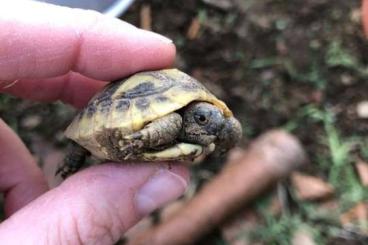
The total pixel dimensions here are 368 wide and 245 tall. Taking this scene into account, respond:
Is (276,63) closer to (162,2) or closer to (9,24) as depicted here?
(162,2)

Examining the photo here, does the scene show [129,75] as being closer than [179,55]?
Yes

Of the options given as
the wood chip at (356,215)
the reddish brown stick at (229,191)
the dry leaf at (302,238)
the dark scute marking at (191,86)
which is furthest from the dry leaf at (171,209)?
the dark scute marking at (191,86)

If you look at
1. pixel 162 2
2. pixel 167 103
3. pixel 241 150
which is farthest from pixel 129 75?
pixel 162 2

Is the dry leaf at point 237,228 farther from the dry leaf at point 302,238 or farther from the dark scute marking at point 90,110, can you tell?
the dark scute marking at point 90,110

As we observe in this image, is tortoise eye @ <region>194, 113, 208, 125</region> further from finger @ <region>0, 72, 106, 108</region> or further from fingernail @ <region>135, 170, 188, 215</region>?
finger @ <region>0, 72, 106, 108</region>

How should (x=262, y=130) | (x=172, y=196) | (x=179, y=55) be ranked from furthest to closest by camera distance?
1. (x=179, y=55)
2. (x=262, y=130)
3. (x=172, y=196)

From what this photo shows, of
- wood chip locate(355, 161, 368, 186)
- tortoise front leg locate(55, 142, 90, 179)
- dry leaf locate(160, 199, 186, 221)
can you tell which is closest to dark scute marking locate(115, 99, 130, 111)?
tortoise front leg locate(55, 142, 90, 179)

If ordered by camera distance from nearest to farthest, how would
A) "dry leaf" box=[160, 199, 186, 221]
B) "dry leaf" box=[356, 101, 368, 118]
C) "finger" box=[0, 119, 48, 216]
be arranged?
"finger" box=[0, 119, 48, 216], "dry leaf" box=[160, 199, 186, 221], "dry leaf" box=[356, 101, 368, 118]

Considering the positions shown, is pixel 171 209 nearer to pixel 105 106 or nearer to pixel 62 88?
pixel 62 88
